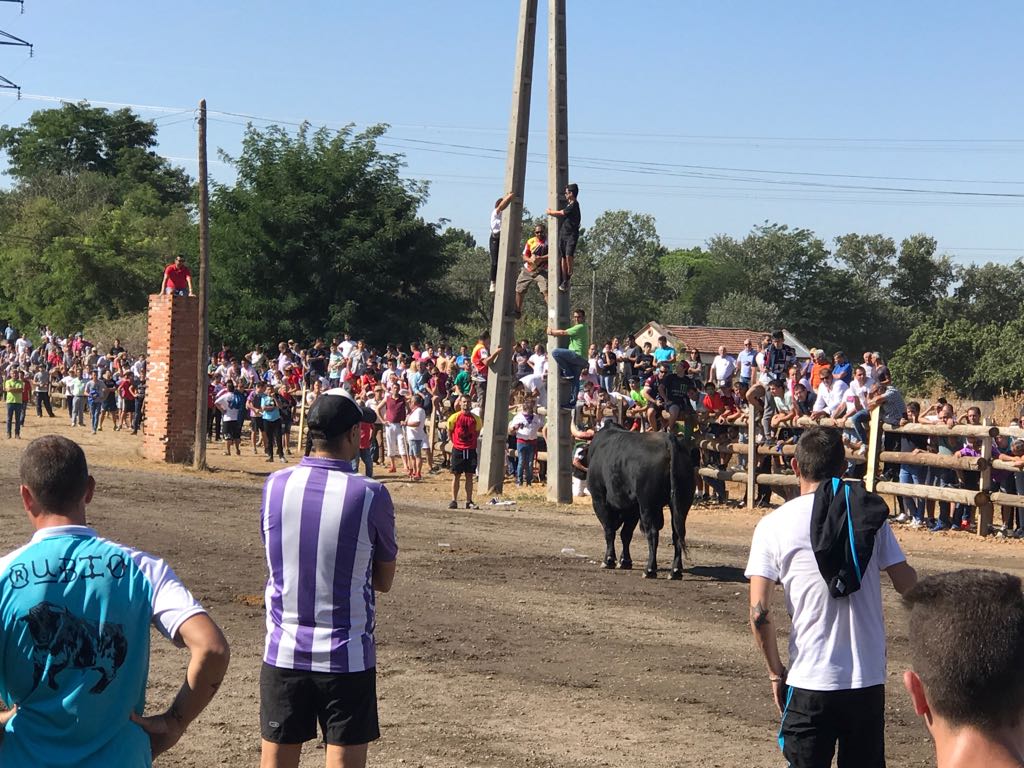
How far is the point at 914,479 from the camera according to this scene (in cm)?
1941

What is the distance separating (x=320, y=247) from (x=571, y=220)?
2848 centimetres

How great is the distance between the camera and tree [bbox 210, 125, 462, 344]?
160 ft

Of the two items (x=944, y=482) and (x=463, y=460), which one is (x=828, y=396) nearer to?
(x=944, y=482)

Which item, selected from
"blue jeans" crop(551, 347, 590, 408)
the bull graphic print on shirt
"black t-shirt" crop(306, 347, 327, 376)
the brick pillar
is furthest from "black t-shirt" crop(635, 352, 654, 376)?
the bull graphic print on shirt

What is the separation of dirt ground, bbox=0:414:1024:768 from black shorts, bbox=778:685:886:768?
95.7 inches

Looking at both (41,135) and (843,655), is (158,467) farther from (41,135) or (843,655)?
(41,135)

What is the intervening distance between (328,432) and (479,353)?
69.8ft

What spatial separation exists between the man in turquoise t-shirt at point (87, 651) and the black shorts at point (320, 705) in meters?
1.38

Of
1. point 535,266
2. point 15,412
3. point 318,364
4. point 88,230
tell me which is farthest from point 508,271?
point 88,230

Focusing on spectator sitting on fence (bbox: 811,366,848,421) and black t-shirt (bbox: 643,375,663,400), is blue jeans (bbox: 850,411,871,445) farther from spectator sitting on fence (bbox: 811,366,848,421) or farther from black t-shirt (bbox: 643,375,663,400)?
black t-shirt (bbox: 643,375,663,400)

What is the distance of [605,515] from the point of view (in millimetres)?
15188

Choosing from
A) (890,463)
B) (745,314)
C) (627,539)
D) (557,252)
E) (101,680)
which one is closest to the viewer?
(101,680)

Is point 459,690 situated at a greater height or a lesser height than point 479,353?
lesser

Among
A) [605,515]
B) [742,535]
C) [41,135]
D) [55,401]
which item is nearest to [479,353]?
[742,535]
